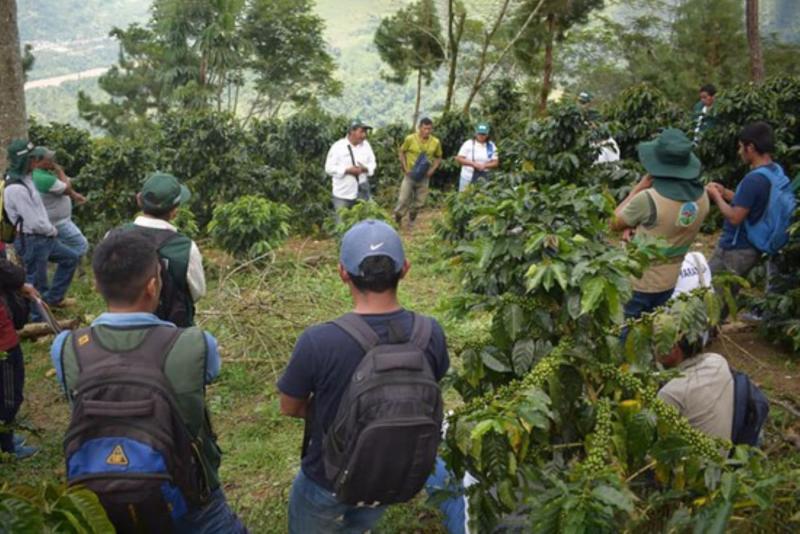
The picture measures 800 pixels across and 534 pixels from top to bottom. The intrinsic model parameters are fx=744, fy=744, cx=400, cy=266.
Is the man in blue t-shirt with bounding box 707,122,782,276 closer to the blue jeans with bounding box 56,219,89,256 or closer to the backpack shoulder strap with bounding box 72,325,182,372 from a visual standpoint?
the backpack shoulder strap with bounding box 72,325,182,372

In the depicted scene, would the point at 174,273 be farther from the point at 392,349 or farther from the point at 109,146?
the point at 109,146

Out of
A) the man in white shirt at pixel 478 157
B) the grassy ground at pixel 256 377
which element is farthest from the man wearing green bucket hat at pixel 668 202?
the man in white shirt at pixel 478 157

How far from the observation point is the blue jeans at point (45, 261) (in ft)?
21.0

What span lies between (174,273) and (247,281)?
290cm

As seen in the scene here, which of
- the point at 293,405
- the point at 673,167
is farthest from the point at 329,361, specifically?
the point at 673,167

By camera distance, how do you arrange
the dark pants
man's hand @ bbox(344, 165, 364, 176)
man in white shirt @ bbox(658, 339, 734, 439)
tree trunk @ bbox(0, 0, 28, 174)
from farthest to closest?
man's hand @ bbox(344, 165, 364, 176) → tree trunk @ bbox(0, 0, 28, 174) → the dark pants → man in white shirt @ bbox(658, 339, 734, 439)

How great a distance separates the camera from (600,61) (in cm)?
3019

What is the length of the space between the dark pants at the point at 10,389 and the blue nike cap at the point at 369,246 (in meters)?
2.77

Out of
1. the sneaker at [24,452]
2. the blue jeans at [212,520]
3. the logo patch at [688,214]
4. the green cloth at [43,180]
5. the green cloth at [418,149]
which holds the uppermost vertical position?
the logo patch at [688,214]

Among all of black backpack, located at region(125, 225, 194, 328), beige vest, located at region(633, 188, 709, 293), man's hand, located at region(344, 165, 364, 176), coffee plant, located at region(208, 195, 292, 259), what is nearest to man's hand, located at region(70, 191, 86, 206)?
coffee plant, located at region(208, 195, 292, 259)

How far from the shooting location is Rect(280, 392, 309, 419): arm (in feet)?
8.11

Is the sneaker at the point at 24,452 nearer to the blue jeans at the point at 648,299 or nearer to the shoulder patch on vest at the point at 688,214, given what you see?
the blue jeans at the point at 648,299

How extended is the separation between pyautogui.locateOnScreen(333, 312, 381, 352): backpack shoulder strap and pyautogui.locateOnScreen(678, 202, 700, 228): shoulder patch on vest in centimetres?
275

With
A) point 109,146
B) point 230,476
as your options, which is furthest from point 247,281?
point 109,146
